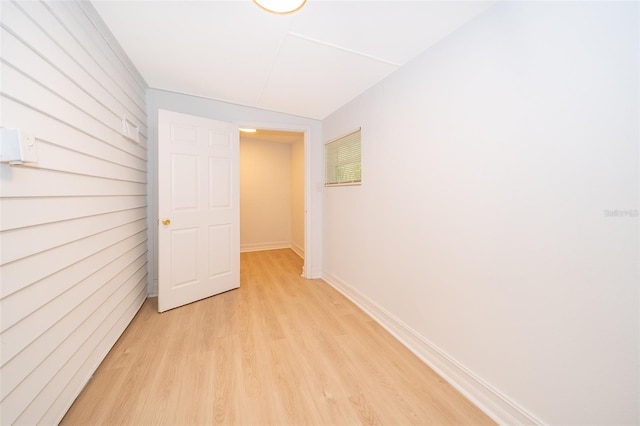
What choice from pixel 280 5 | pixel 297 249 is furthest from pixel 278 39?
pixel 297 249

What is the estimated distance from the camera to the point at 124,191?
194 cm

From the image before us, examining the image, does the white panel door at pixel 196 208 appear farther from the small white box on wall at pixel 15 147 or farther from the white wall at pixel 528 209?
the white wall at pixel 528 209

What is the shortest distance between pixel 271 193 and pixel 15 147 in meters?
4.17

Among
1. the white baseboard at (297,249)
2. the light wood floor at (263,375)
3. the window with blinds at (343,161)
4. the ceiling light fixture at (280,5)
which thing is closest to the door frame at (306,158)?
the window with blinds at (343,161)

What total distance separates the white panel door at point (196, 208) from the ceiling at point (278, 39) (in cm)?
53

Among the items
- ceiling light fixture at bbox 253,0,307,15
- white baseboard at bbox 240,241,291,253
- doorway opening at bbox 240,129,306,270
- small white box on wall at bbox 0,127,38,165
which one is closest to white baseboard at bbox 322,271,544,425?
ceiling light fixture at bbox 253,0,307,15

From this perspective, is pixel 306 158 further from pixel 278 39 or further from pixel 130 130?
pixel 130 130

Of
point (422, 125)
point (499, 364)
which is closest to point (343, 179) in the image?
point (422, 125)

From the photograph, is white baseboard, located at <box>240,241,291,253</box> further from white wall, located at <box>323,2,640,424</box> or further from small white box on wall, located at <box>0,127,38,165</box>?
small white box on wall, located at <box>0,127,38,165</box>

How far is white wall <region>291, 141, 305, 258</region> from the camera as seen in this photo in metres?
4.52

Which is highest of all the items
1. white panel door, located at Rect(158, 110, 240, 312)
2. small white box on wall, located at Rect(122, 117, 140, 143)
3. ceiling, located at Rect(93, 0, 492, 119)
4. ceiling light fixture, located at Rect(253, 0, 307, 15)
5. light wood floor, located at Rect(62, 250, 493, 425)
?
ceiling, located at Rect(93, 0, 492, 119)

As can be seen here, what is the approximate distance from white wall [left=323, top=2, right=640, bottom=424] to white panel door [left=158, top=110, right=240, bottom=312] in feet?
6.31

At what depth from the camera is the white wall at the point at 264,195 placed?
4801mm

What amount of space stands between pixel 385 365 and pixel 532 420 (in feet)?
2.46
